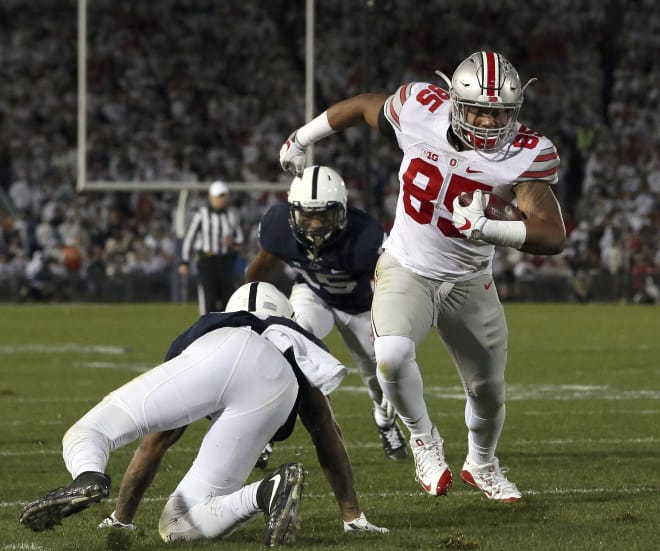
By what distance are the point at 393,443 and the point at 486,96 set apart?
81.2 inches

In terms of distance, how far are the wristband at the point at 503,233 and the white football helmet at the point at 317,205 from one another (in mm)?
1824

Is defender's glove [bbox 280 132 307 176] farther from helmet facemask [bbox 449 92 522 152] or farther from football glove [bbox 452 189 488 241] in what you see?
football glove [bbox 452 189 488 241]

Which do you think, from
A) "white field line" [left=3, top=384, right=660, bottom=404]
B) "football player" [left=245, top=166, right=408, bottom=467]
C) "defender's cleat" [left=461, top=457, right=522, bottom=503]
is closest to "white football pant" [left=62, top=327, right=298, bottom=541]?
"defender's cleat" [left=461, top=457, right=522, bottom=503]

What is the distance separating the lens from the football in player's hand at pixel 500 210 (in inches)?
184

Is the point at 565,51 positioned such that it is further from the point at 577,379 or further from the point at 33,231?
the point at 577,379

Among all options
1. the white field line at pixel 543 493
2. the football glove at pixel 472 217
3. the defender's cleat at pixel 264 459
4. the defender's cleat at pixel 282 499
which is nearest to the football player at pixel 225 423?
the defender's cleat at pixel 282 499

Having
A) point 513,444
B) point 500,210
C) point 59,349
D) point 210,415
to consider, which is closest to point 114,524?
point 210,415

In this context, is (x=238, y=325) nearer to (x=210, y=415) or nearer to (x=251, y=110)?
(x=210, y=415)

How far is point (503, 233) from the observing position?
14.7 ft

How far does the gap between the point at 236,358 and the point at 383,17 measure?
1920 centimetres

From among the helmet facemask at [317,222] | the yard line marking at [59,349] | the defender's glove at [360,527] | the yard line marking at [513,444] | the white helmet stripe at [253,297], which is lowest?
the yard line marking at [59,349]

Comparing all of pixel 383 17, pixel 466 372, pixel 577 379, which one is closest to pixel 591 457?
pixel 466 372

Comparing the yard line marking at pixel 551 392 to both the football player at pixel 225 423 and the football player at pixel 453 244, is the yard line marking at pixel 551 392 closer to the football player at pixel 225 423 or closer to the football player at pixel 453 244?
the football player at pixel 453 244

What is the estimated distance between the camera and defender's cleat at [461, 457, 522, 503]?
17.1 ft
